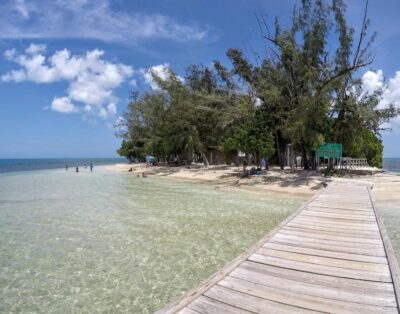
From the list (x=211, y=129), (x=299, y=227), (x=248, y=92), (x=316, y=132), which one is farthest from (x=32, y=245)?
(x=211, y=129)

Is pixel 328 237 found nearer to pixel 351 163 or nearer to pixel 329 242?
pixel 329 242

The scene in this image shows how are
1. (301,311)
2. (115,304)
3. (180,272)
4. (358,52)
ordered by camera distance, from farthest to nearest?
1. (358,52)
2. (180,272)
3. (115,304)
4. (301,311)

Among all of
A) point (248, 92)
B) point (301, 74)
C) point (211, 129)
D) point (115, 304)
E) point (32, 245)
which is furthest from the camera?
point (211, 129)

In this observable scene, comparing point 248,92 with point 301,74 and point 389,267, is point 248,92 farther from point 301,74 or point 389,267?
point 389,267

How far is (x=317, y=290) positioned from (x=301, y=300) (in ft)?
1.34

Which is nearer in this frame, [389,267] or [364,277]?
[364,277]

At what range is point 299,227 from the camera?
25.3 feet

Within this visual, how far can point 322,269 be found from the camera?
16.3ft

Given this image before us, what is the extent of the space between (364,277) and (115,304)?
159 inches

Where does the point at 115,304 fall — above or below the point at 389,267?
below

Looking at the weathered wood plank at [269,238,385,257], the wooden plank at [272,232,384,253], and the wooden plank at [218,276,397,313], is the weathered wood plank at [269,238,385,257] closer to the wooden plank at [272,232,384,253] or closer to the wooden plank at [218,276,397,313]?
the wooden plank at [272,232,384,253]

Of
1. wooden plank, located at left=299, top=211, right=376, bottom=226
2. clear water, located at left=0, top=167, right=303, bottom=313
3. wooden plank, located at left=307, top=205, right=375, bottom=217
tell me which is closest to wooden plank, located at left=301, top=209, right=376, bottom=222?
wooden plank, located at left=299, top=211, right=376, bottom=226

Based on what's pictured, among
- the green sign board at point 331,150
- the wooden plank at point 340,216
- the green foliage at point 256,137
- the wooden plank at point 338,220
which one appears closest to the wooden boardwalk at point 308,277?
the wooden plank at point 338,220

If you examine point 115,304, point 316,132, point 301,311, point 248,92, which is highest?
point 248,92
